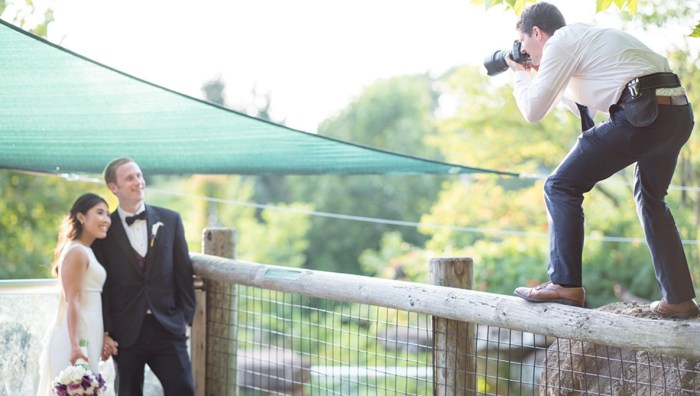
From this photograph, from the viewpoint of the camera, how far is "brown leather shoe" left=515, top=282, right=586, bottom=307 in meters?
3.15

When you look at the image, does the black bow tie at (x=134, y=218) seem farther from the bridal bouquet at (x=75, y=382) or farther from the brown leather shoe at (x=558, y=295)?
the brown leather shoe at (x=558, y=295)

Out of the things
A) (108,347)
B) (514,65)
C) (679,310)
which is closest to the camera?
(679,310)

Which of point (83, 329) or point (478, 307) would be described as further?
point (83, 329)

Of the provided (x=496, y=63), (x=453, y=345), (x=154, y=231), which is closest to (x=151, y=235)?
(x=154, y=231)

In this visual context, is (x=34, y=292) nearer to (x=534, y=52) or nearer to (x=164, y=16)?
(x=534, y=52)

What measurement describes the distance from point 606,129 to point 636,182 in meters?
0.27

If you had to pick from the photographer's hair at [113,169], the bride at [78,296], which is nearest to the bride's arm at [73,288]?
the bride at [78,296]

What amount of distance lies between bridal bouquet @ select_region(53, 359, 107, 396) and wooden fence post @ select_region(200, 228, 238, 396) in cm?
112

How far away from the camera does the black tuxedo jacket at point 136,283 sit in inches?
165

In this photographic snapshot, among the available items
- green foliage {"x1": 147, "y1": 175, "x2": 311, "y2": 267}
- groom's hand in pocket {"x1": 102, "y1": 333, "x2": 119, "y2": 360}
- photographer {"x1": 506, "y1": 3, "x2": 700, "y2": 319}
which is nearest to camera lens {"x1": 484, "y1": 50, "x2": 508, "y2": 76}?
photographer {"x1": 506, "y1": 3, "x2": 700, "y2": 319}

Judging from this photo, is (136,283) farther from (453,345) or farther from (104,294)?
(453,345)

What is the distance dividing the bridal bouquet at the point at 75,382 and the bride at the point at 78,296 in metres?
0.33

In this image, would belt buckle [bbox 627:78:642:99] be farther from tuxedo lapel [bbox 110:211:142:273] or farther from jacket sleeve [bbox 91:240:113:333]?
jacket sleeve [bbox 91:240:113:333]

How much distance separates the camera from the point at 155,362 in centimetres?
432
